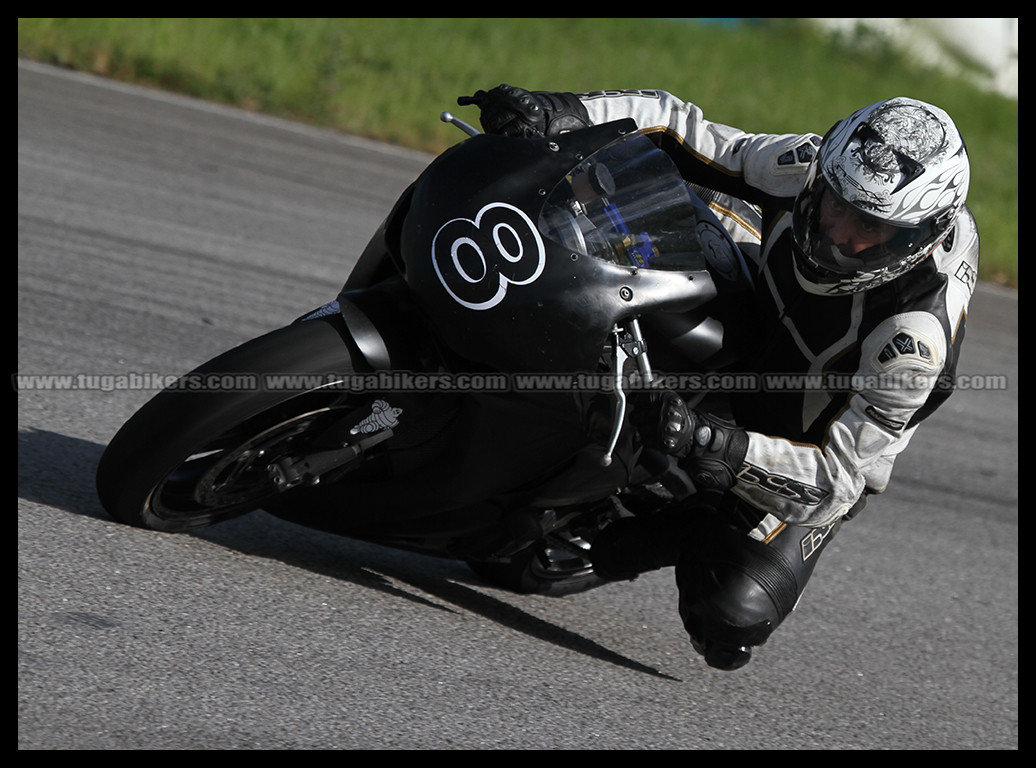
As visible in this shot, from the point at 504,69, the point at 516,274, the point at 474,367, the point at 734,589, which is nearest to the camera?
the point at 516,274

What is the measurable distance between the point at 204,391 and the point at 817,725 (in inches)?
73.6

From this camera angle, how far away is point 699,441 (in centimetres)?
287

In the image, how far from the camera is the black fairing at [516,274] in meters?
2.65

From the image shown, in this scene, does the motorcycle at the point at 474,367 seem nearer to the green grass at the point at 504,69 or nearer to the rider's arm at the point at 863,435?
the rider's arm at the point at 863,435

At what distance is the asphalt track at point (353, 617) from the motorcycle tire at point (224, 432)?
0.38ft

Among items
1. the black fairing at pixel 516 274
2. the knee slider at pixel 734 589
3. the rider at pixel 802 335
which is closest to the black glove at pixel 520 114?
the rider at pixel 802 335

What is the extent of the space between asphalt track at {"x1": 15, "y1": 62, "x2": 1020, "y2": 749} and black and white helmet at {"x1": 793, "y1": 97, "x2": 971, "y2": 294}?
4.07 feet

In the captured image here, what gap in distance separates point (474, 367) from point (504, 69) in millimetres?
11965

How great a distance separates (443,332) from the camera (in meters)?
2.77

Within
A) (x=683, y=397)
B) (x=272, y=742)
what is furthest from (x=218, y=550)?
(x=683, y=397)

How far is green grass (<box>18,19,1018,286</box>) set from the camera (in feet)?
37.1

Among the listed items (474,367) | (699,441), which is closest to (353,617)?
(474,367)

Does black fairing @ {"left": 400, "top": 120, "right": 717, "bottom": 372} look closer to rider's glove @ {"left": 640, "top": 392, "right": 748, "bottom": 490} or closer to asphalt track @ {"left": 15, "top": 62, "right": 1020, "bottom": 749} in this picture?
rider's glove @ {"left": 640, "top": 392, "right": 748, "bottom": 490}

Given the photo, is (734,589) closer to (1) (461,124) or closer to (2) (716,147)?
(2) (716,147)
